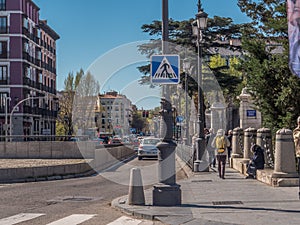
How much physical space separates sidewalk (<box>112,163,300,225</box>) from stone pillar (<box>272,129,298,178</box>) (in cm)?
52

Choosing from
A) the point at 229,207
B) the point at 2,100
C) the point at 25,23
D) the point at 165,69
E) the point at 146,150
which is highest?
the point at 25,23

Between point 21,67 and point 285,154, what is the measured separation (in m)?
57.9

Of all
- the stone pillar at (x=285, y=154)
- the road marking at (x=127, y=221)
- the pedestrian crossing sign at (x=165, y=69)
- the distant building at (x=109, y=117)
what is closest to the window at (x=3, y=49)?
the distant building at (x=109, y=117)

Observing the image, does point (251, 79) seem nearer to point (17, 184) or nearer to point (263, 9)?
point (263, 9)

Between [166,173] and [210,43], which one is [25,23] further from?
[166,173]

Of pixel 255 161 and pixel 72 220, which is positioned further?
pixel 255 161

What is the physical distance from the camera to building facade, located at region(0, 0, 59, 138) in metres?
66.1

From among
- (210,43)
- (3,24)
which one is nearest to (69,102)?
(3,24)

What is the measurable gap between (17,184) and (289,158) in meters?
9.72

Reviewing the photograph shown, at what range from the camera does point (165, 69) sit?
11227 millimetres

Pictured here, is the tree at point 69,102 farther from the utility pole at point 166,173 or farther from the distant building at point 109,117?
the utility pole at point 166,173

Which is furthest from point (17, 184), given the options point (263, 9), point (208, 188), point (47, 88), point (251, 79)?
point (47, 88)

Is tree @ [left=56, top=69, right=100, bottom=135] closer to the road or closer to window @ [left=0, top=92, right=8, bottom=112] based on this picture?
window @ [left=0, top=92, right=8, bottom=112]

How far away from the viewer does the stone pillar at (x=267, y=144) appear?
1617 centimetres
